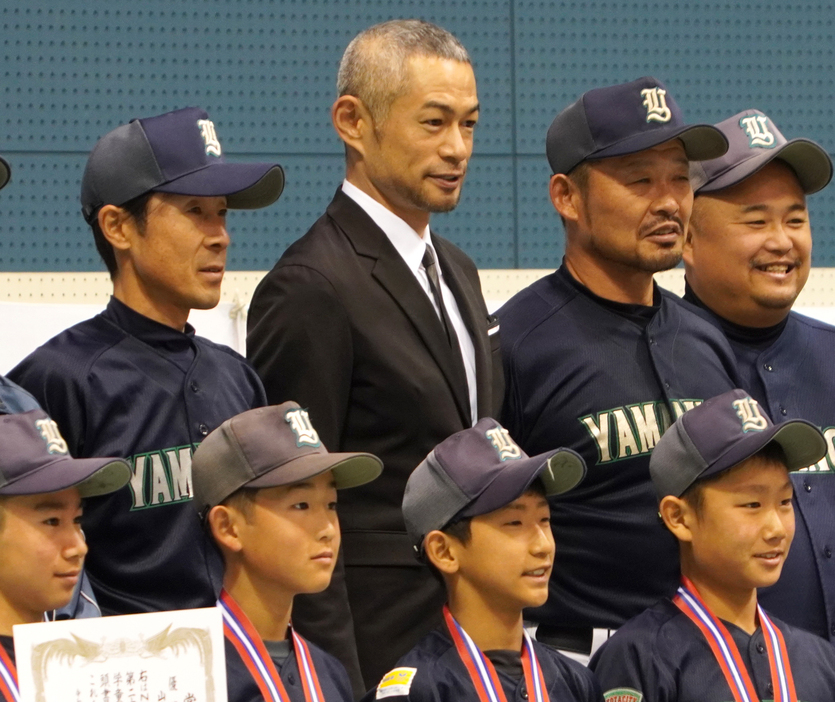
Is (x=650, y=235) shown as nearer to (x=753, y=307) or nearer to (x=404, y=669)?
(x=753, y=307)

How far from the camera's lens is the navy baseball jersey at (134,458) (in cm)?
243

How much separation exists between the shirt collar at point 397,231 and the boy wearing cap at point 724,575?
0.60 m

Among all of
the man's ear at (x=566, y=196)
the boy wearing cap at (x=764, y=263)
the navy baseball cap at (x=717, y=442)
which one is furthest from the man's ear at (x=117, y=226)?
the boy wearing cap at (x=764, y=263)

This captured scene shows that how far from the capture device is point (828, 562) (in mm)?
2906

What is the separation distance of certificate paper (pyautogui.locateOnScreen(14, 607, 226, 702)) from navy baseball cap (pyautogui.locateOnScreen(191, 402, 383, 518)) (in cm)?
35

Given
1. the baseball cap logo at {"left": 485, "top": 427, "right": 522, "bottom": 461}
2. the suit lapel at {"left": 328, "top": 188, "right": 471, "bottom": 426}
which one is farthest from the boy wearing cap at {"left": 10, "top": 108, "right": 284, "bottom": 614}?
the baseball cap logo at {"left": 485, "top": 427, "right": 522, "bottom": 461}

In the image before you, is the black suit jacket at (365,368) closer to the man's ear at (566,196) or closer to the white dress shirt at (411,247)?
the white dress shirt at (411,247)

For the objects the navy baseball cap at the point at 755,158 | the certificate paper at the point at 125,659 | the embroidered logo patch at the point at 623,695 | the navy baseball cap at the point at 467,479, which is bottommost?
the embroidered logo patch at the point at 623,695

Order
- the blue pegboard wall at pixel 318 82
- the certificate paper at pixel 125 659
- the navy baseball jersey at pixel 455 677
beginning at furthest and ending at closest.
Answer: the blue pegboard wall at pixel 318 82 < the navy baseball jersey at pixel 455 677 < the certificate paper at pixel 125 659

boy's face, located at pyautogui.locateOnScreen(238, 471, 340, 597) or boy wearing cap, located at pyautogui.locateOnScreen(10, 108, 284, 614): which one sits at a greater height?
boy wearing cap, located at pyautogui.locateOnScreen(10, 108, 284, 614)

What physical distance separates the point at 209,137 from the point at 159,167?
0.54ft

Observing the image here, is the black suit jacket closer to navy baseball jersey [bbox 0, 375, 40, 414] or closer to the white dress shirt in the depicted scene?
the white dress shirt

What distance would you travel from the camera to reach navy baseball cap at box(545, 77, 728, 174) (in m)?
2.90

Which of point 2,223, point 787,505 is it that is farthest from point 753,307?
point 2,223
